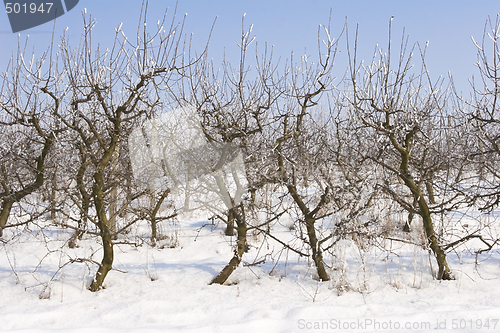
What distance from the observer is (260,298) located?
3.29 m

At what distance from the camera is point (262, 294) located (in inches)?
133

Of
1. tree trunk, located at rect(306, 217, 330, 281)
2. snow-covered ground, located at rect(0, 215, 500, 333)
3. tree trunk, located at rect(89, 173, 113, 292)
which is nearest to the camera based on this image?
snow-covered ground, located at rect(0, 215, 500, 333)

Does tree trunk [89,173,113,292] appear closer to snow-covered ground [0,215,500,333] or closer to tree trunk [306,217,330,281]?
snow-covered ground [0,215,500,333]

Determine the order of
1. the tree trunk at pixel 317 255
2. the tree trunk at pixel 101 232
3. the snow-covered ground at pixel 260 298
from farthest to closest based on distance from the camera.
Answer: the tree trunk at pixel 317 255 < the tree trunk at pixel 101 232 < the snow-covered ground at pixel 260 298

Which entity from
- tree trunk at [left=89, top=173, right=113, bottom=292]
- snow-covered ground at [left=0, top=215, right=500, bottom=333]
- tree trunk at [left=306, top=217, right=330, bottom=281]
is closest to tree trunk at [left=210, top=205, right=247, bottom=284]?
snow-covered ground at [left=0, top=215, right=500, bottom=333]

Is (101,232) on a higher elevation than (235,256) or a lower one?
higher

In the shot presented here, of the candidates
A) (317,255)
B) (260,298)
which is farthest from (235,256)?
(317,255)

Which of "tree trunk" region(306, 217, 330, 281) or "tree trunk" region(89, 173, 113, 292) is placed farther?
"tree trunk" region(306, 217, 330, 281)

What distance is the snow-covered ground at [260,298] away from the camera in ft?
8.91

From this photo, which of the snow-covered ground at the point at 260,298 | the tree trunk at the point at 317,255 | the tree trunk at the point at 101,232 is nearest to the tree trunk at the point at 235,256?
the snow-covered ground at the point at 260,298

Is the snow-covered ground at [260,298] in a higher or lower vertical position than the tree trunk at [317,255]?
lower

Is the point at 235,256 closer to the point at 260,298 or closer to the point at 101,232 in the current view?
the point at 260,298

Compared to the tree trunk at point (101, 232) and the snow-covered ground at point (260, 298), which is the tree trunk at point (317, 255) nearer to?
the snow-covered ground at point (260, 298)

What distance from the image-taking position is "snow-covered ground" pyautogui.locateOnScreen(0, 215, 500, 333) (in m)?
2.71
